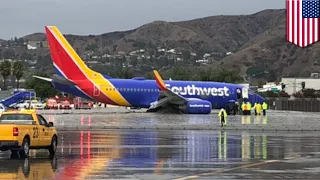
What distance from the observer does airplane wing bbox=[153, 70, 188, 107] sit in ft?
177

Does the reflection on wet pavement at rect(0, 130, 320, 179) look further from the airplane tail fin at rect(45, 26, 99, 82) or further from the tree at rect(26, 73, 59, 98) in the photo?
the tree at rect(26, 73, 59, 98)

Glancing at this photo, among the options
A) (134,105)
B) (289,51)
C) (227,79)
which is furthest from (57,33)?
(289,51)

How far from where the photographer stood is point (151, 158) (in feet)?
63.7

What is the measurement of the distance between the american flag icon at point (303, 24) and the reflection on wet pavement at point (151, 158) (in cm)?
1132

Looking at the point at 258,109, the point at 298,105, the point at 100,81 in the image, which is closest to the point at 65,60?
the point at 100,81

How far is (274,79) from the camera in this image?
6722 inches

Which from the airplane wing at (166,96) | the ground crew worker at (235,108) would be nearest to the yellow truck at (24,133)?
the airplane wing at (166,96)

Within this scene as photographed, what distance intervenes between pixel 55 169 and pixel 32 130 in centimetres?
398

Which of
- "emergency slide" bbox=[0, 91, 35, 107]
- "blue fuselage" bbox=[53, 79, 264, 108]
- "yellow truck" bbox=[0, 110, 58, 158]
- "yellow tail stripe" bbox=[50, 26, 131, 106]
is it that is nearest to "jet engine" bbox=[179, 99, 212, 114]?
"blue fuselage" bbox=[53, 79, 264, 108]

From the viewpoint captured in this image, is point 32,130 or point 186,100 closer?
point 32,130

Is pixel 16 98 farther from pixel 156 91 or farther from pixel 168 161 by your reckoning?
pixel 168 161

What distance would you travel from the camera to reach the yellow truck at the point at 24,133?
19.1 m

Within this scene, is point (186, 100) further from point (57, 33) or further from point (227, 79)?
point (227, 79)

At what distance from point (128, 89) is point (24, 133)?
3679cm
